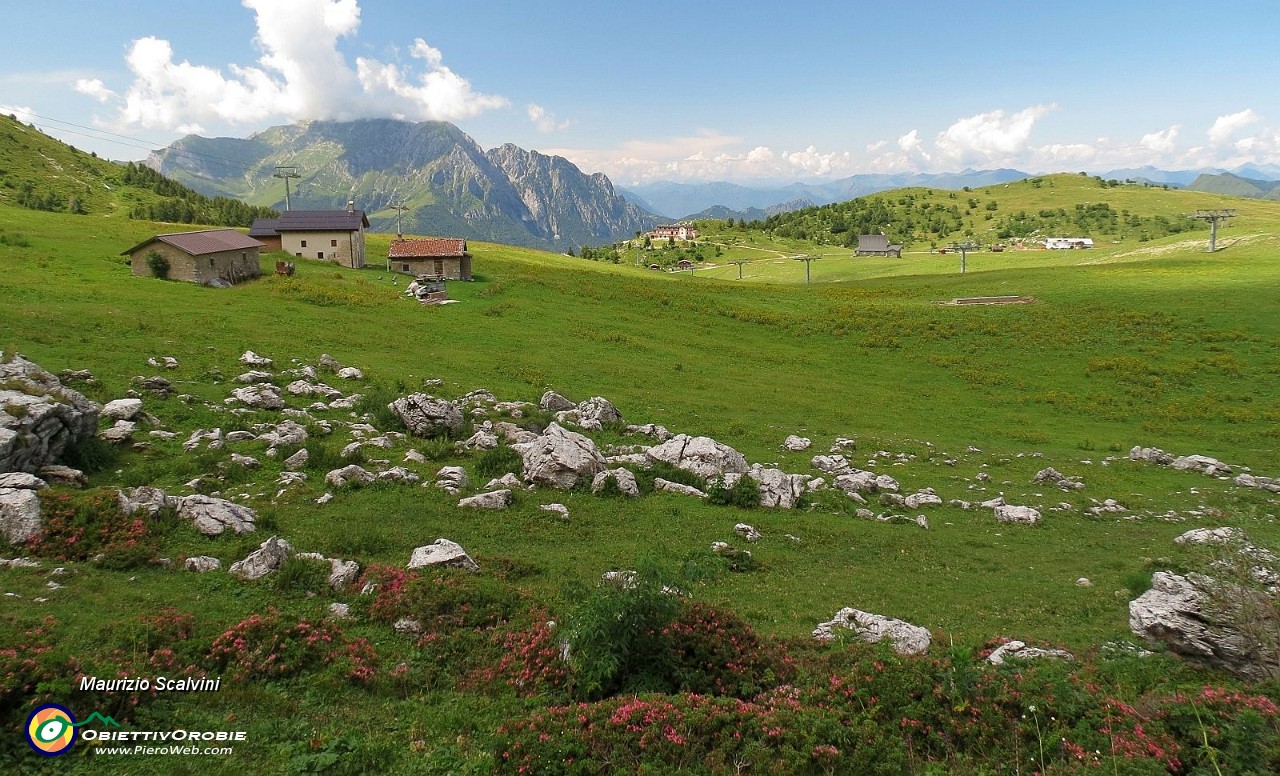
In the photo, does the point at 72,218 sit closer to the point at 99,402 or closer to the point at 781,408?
the point at 99,402

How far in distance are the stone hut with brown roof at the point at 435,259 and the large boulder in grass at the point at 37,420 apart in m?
53.1

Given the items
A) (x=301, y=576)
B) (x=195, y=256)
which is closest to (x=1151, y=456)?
(x=301, y=576)

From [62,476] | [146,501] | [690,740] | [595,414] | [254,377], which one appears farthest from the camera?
[595,414]

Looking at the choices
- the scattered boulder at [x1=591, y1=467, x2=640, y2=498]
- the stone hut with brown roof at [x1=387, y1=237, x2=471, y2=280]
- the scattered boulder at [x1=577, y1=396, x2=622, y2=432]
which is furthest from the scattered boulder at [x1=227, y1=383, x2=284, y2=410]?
the stone hut with brown roof at [x1=387, y1=237, x2=471, y2=280]

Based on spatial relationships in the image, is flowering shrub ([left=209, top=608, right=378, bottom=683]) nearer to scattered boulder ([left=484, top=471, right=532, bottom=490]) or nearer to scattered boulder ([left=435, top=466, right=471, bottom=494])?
scattered boulder ([left=435, top=466, right=471, bottom=494])

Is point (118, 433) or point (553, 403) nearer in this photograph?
point (118, 433)

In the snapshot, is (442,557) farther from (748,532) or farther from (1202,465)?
(1202,465)

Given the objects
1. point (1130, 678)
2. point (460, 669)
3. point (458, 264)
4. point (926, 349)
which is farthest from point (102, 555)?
point (458, 264)

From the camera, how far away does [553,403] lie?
104ft

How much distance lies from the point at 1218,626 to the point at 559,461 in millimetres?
17769

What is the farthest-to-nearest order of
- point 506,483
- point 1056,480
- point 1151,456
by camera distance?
point 1151,456
point 1056,480
point 506,483

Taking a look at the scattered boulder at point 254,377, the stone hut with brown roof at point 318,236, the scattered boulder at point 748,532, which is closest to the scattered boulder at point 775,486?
the scattered boulder at point 748,532

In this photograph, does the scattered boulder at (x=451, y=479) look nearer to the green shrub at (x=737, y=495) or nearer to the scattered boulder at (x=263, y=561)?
the scattered boulder at (x=263, y=561)

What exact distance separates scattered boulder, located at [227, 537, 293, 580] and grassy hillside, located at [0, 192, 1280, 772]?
394 millimetres
